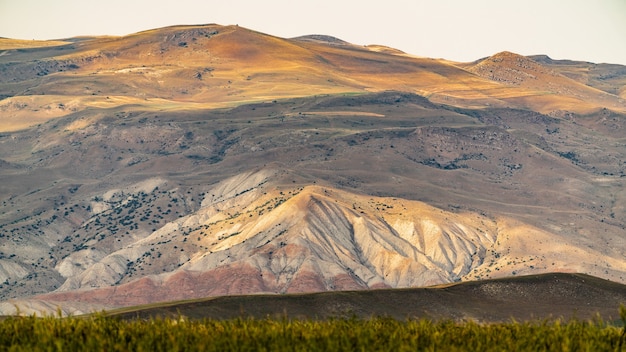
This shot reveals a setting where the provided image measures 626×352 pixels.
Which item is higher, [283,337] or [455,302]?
[283,337]

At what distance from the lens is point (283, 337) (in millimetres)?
35594

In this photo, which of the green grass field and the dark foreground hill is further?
the dark foreground hill

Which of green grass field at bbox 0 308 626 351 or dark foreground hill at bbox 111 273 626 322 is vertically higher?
green grass field at bbox 0 308 626 351

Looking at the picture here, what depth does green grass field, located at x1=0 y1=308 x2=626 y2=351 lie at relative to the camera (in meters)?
33.8

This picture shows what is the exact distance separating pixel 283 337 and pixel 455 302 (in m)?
75.9

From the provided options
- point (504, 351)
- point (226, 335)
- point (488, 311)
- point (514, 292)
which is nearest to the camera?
point (504, 351)

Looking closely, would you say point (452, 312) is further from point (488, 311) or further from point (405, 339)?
point (405, 339)

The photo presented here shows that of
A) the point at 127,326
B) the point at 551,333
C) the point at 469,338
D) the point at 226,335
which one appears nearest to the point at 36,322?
the point at 127,326

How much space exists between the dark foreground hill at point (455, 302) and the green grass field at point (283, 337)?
50.6 m

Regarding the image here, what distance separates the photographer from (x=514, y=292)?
382 ft

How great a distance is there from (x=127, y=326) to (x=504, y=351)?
41.6 ft

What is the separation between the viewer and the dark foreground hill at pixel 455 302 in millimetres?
95188

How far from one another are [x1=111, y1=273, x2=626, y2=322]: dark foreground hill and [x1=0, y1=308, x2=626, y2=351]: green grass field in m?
50.6

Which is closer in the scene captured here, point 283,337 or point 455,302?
point 283,337
